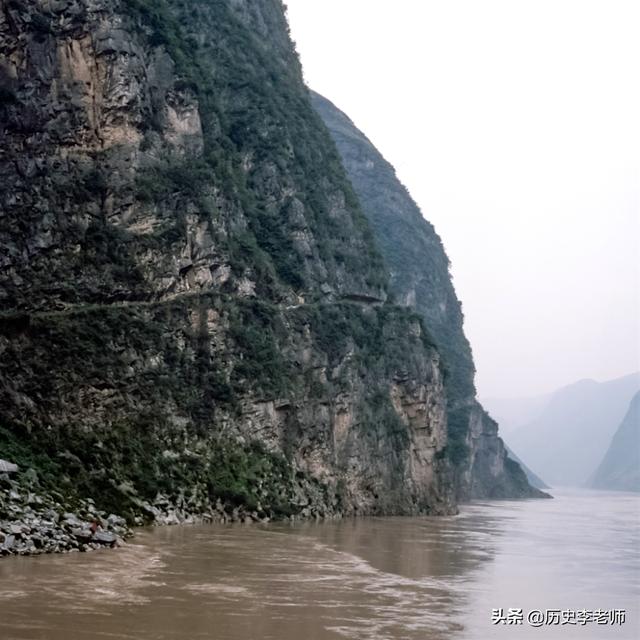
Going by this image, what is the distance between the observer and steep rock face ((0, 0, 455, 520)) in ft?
126

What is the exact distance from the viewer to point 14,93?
1753 inches

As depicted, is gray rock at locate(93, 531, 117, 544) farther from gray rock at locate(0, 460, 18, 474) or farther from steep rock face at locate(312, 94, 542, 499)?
steep rock face at locate(312, 94, 542, 499)

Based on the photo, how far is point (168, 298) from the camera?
4600 cm

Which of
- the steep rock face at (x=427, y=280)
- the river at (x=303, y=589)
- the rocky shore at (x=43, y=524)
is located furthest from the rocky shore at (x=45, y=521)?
the steep rock face at (x=427, y=280)

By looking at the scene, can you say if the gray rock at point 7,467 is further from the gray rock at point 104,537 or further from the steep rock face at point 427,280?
the steep rock face at point 427,280

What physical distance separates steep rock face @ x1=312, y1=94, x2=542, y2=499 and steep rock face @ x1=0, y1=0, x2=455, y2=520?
50.4 metres

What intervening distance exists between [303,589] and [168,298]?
93.8 feet

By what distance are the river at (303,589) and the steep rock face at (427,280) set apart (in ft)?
260

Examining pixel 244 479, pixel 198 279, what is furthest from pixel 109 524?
pixel 198 279

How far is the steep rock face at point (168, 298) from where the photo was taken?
3853 centimetres

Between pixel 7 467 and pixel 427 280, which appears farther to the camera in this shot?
pixel 427 280
